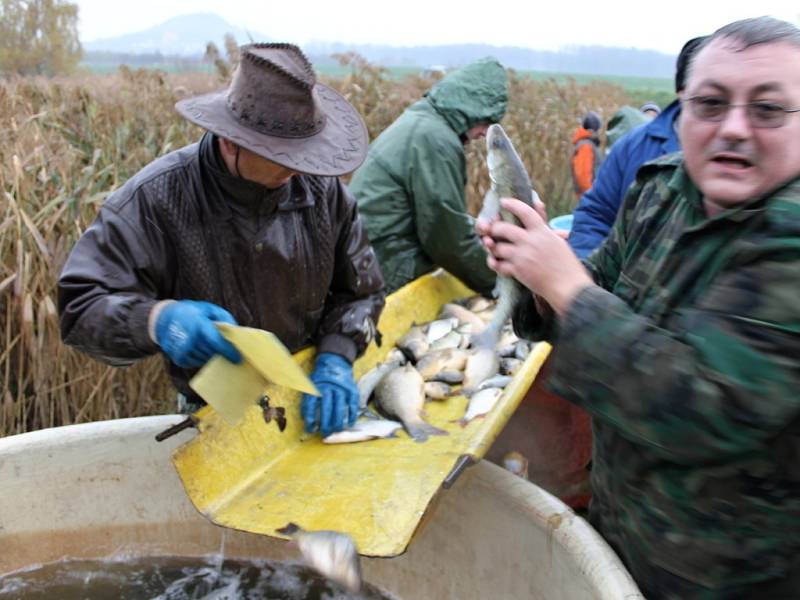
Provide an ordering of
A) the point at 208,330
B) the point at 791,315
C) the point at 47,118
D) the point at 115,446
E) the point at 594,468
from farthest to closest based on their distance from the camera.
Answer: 1. the point at 47,118
2. the point at 115,446
3. the point at 208,330
4. the point at 594,468
5. the point at 791,315

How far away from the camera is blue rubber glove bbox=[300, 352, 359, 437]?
296 cm

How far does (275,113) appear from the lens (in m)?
2.52

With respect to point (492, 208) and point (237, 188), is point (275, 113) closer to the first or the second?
point (237, 188)

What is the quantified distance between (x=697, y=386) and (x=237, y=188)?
176cm

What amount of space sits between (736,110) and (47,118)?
20.7 ft

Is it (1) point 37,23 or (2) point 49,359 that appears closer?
(2) point 49,359

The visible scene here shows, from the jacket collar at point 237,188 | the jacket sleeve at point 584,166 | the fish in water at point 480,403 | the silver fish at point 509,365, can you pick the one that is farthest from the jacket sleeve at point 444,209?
the jacket sleeve at point 584,166

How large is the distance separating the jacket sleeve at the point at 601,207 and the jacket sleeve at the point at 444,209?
0.77 metres

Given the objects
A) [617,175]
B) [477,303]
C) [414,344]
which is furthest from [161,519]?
[617,175]

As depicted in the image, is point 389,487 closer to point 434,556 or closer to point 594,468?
point 434,556

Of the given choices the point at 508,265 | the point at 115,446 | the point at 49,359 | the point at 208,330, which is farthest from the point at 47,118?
the point at 508,265

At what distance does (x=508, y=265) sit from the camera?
1.80 meters

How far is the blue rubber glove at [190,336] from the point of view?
2.27 metres

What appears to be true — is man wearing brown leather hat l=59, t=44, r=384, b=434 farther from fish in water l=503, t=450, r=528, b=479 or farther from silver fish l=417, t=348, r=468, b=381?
fish in water l=503, t=450, r=528, b=479
